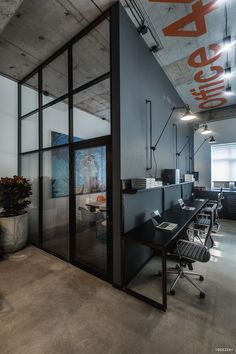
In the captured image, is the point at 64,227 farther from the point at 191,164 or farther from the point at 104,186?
the point at 191,164

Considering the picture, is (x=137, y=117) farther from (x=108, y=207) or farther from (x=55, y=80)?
(x=55, y=80)

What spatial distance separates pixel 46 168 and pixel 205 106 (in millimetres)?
5417

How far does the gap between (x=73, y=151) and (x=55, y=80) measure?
1.96 metres

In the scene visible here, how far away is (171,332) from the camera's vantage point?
160 cm

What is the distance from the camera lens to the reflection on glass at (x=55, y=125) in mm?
3298

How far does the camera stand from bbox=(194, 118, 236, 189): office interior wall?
607 centimetres

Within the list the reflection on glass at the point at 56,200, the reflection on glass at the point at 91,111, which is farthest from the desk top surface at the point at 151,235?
the reflection on glass at the point at 91,111

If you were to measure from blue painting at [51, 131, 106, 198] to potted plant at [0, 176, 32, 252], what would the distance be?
2.29 feet

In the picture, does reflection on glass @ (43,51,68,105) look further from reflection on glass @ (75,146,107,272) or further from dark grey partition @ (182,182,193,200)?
dark grey partition @ (182,182,193,200)

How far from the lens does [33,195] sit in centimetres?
383

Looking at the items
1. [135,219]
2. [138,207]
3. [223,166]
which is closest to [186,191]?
[223,166]

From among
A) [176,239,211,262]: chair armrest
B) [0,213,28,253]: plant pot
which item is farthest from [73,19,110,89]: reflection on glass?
[0,213,28,253]: plant pot

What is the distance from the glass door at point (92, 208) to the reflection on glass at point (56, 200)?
285 mm

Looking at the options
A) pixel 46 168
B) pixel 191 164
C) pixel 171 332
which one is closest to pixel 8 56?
pixel 46 168
